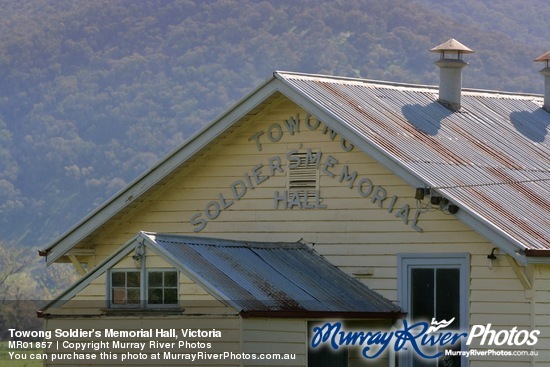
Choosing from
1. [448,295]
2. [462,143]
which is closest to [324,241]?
[448,295]

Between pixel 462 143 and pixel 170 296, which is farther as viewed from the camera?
pixel 462 143

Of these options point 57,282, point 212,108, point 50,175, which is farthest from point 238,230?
point 212,108

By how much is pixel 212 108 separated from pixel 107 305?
6803 inches

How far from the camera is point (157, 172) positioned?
2434 centimetres

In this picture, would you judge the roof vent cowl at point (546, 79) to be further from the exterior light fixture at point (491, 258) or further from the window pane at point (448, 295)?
the exterior light fixture at point (491, 258)

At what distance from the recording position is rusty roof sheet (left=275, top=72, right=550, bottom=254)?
21906mm

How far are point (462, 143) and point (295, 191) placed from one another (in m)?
2.96

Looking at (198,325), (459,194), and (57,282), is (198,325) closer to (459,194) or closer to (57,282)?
(459,194)

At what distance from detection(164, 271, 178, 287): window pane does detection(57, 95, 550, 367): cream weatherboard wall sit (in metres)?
3.44

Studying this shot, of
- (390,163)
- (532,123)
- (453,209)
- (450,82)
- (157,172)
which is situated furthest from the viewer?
(532,123)

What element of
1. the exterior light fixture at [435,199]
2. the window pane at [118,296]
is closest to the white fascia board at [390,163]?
the exterior light fixture at [435,199]

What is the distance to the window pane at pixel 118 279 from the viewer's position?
20844mm

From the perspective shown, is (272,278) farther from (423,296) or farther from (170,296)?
(423,296)

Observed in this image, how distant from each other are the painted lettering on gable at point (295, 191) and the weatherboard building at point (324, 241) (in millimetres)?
22
